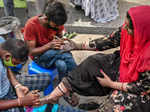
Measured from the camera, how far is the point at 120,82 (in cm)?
210

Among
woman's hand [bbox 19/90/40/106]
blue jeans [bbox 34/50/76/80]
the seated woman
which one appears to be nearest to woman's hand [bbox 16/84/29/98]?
woman's hand [bbox 19/90/40/106]

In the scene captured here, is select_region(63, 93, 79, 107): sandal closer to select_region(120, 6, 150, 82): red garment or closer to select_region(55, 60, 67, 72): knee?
select_region(55, 60, 67, 72): knee

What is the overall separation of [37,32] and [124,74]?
3.72 ft

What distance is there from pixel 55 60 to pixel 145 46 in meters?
1.09

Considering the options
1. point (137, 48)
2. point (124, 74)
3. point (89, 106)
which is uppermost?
point (137, 48)

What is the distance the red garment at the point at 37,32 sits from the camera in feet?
7.92

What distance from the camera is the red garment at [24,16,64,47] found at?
241cm

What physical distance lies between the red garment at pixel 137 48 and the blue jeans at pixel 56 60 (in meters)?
0.71

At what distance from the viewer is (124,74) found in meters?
2.12

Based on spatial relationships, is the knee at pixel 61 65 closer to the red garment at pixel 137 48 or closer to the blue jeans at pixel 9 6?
the red garment at pixel 137 48

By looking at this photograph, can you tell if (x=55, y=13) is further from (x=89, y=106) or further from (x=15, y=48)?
(x=89, y=106)

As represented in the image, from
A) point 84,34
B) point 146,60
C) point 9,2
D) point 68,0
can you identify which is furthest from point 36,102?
point 68,0

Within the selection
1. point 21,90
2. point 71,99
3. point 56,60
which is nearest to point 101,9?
point 56,60

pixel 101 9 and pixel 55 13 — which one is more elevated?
pixel 55 13
